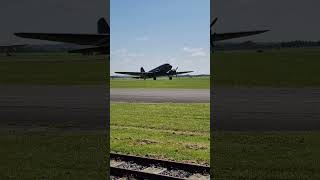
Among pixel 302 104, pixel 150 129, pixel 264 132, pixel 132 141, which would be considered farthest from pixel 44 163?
pixel 302 104

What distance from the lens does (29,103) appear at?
1934 cm

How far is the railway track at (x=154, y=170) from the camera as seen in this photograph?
6.77m

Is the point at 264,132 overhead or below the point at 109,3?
below

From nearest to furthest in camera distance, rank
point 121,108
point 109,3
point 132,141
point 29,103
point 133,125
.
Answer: point 109,3 → point 132,141 → point 133,125 → point 121,108 → point 29,103

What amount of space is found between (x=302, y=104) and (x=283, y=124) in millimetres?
6506

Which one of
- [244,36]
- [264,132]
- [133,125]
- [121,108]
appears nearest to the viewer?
[244,36]

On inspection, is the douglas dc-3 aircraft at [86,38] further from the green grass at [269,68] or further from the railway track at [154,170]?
the green grass at [269,68]

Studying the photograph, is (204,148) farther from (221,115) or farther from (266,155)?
(221,115)

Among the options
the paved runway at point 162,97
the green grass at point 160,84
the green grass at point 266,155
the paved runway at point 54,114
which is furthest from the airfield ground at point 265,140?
the green grass at point 160,84

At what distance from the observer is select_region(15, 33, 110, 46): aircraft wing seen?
8.31 metres

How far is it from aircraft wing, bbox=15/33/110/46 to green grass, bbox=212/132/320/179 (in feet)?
12.1

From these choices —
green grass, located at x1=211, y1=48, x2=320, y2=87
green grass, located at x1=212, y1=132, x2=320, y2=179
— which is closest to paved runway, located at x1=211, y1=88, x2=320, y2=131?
Result: green grass, located at x1=212, y1=132, x2=320, y2=179

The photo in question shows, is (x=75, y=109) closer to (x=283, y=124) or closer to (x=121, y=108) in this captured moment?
(x=121, y=108)

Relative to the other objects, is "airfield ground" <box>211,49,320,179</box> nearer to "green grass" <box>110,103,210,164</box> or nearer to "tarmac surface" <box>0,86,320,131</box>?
"tarmac surface" <box>0,86,320,131</box>
